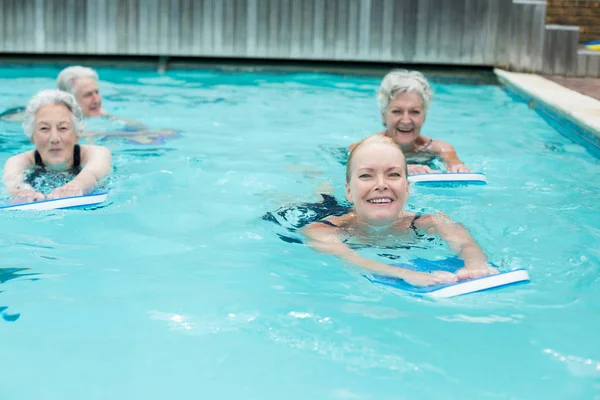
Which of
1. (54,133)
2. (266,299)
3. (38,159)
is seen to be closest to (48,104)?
(54,133)

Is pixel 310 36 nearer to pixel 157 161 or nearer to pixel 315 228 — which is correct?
pixel 157 161

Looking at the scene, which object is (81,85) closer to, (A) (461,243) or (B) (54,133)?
(B) (54,133)

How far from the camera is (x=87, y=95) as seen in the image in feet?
25.8

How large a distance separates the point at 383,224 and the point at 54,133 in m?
2.46

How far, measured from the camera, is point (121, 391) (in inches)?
118

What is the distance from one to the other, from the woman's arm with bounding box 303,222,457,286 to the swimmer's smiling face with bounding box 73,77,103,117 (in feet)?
12.8

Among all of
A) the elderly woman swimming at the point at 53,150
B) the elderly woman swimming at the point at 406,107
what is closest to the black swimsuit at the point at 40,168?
the elderly woman swimming at the point at 53,150

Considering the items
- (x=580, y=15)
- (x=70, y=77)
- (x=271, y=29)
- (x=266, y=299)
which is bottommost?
(x=266, y=299)

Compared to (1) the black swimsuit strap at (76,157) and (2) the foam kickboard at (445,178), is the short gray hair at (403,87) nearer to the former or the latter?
(2) the foam kickboard at (445,178)

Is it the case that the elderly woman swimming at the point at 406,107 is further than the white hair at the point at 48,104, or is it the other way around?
the elderly woman swimming at the point at 406,107

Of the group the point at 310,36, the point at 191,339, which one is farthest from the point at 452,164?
the point at 310,36

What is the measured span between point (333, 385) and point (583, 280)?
5.34 feet

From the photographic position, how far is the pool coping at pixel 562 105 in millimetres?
7129

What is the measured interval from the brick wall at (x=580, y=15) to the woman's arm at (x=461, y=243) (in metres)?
8.62
